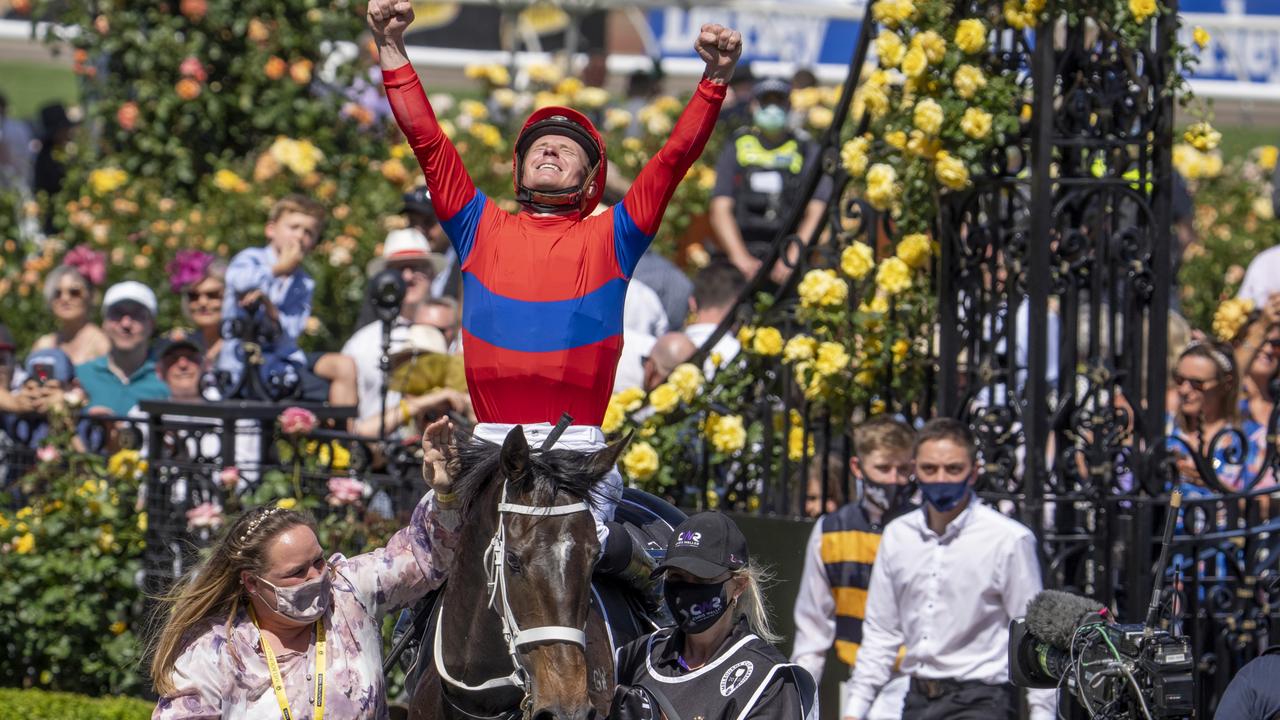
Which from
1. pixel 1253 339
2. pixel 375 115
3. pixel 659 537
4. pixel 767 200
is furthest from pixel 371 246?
pixel 659 537

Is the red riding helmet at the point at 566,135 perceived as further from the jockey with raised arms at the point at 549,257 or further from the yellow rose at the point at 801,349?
the yellow rose at the point at 801,349

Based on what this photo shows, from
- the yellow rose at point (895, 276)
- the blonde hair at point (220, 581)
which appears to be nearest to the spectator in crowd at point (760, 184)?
the yellow rose at point (895, 276)

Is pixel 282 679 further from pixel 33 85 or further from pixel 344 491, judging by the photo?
pixel 33 85

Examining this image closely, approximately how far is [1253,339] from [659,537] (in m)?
5.32

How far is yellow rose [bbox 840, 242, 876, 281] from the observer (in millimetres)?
7785

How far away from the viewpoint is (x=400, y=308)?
31.8ft

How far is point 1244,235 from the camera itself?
43.7 ft

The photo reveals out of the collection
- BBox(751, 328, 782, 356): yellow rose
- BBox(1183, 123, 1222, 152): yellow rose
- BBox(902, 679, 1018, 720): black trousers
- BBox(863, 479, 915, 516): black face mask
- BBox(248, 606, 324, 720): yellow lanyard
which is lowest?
BBox(902, 679, 1018, 720): black trousers

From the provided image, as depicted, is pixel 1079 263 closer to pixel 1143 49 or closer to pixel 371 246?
pixel 1143 49

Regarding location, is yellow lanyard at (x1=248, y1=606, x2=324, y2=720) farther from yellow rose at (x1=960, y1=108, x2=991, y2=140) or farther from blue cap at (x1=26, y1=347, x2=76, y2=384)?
blue cap at (x1=26, y1=347, x2=76, y2=384)

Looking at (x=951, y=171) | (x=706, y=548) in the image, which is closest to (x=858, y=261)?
(x=951, y=171)

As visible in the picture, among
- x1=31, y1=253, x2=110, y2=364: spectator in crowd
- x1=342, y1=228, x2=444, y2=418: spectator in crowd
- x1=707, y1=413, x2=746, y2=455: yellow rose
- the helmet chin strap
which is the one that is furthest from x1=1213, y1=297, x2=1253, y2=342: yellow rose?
x1=31, y1=253, x2=110, y2=364: spectator in crowd

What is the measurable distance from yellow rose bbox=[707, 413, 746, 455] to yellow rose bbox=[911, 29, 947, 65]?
1784mm

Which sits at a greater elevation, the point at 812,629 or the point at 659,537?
the point at 659,537
